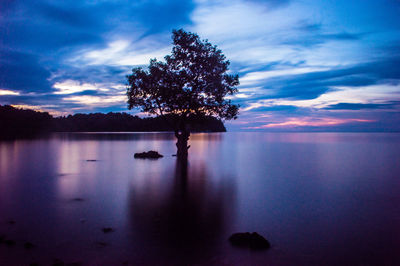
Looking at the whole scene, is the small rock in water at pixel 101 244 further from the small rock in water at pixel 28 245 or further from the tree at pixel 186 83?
the tree at pixel 186 83

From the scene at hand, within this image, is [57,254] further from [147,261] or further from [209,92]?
[209,92]

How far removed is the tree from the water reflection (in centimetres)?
1420

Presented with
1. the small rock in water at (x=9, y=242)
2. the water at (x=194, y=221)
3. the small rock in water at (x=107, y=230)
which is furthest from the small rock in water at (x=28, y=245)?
the small rock in water at (x=107, y=230)

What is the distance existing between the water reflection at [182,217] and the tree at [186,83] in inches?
559

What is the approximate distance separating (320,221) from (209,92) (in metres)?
21.7

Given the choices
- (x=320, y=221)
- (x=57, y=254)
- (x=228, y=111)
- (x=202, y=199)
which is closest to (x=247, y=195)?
(x=202, y=199)

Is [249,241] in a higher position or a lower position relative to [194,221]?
higher

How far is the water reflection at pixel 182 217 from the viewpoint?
7.55m

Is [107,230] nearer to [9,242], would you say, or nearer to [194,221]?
[9,242]

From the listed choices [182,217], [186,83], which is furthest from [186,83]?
[182,217]

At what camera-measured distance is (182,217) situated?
34.1 ft

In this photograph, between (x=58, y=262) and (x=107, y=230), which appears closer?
(x=58, y=262)

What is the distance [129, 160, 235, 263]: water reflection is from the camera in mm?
7547

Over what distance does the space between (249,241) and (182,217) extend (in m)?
3.32
